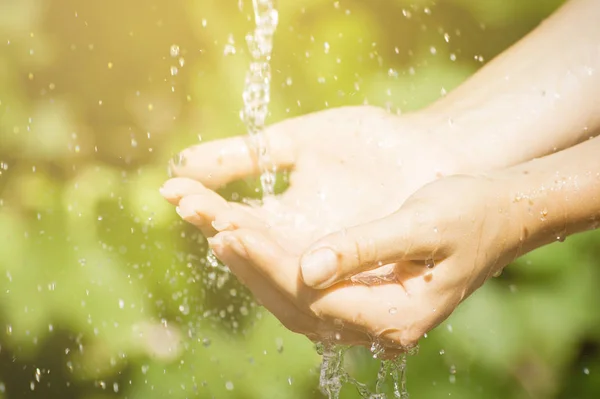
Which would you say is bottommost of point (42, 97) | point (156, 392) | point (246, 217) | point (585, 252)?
point (156, 392)

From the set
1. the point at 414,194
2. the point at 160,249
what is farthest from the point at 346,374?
the point at 414,194

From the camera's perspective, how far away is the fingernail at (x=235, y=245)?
0.56 m

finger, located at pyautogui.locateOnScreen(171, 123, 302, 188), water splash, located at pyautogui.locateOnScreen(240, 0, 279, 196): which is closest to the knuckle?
finger, located at pyautogui.locateOnScreen(171, 123, 302, 188)

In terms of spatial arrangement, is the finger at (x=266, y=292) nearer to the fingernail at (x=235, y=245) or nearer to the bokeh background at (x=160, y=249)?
the fingernail at (x=235, y=245)

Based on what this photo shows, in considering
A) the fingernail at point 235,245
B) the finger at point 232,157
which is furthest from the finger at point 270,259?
the finger at point 232,157

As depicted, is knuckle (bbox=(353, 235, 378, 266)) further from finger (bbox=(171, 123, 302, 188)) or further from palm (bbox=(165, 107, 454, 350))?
finger (bbox=(171, 123, 302, 188))

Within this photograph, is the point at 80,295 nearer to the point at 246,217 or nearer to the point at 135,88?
the point at 135,88

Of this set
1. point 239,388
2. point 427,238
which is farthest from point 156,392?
point 427,238

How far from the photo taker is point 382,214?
750mm

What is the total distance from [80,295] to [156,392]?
18 centimetres

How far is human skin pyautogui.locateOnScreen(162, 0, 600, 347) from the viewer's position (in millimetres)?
568

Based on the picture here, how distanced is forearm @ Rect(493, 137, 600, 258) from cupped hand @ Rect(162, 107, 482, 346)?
0.38ft

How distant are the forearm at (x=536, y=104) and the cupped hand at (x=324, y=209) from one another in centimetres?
4

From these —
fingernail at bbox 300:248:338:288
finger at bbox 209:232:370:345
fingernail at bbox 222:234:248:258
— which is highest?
fingernail at bbox 300:248:338:288
